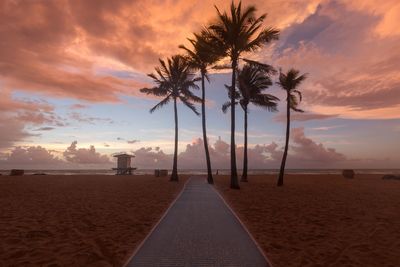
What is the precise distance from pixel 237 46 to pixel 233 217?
1573 centimetres

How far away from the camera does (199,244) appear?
290 inches

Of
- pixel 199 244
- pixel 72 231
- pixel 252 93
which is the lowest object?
pixel 72 231

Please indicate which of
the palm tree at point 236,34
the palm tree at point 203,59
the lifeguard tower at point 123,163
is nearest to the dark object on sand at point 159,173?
the lifeguard tower at point 123,163

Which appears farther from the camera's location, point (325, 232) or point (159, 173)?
point (159, 173)

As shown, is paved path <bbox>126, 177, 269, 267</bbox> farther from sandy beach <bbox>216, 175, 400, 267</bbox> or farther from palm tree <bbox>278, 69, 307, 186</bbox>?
palm tree <bbox>278, 69, 307, 186</bbox>

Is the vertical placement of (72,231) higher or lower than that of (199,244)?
lower

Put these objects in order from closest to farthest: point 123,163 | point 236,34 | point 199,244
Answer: point 199,244
point 236,34
point 123,163

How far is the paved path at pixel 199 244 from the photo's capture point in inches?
244

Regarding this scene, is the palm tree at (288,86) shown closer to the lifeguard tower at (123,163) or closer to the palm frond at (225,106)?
the palm frond at (225,106)

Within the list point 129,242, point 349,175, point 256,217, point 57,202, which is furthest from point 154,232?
point 349,175

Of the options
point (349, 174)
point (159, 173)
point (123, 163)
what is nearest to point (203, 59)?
point (159, 173)

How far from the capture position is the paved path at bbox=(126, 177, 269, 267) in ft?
20.3

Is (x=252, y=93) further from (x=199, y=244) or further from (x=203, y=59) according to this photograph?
(x=199, y=244)

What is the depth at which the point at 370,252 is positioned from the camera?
742cm
